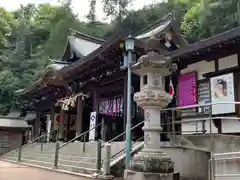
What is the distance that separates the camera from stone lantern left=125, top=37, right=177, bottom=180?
299 inches

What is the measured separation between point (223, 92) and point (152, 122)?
3818mm

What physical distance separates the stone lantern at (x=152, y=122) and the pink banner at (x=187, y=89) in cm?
354

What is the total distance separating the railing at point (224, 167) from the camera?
6871 millimetres

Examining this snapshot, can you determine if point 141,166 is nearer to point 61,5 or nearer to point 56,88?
point 56,88

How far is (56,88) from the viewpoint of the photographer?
67.7 ft

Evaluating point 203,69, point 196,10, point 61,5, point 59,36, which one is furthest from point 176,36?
point 61,5

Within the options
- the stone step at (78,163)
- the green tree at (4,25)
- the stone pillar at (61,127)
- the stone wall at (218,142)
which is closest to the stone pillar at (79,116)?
the stone pillar at (61,127)

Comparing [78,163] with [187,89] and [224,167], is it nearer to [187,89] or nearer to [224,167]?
[187,89]

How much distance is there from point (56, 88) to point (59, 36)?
29.6 m

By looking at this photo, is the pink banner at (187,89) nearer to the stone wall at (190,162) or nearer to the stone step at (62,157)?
the stone wall at (190,162)

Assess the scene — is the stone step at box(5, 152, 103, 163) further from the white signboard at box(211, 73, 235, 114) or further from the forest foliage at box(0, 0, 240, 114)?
the forest foliage at box(0, 0, 240, 114)

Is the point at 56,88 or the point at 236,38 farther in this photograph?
the point at 56,88

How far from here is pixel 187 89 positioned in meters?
12.0

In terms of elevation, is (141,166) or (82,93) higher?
(82,93)
